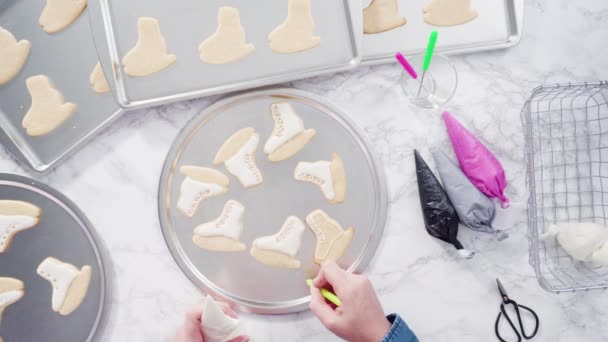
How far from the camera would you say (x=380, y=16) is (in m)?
1.05

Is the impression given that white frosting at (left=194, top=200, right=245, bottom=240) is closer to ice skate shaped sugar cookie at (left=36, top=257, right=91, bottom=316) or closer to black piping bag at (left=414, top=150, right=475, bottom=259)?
ice skate shaped sugar cookie at (left=36, top=257, right=91, bottom=316)

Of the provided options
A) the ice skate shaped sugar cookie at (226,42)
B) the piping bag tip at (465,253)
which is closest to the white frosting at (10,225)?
the ice skate shaped sugar cookie at (226,42)

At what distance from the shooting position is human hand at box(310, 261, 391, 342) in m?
0.98

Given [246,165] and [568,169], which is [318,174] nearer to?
[246,165]

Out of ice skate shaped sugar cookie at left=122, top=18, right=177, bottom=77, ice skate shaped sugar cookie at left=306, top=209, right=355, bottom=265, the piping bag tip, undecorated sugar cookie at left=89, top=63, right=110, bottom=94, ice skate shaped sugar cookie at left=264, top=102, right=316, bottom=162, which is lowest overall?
the piping bag tip

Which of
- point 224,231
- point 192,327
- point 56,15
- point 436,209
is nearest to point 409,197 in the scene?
point 436,209

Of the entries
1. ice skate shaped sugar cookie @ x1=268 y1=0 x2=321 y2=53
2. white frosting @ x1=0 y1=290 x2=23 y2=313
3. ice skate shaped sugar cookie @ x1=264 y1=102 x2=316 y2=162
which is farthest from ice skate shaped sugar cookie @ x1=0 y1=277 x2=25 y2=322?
ice skate shaped sugar cookie @ x1=268 y1=0 x2=321 y2=53

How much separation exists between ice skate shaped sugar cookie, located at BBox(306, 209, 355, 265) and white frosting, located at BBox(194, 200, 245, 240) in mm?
143

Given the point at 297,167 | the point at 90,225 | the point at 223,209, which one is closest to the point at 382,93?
the point at 297,167

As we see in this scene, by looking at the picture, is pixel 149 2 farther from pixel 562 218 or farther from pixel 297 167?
pixel 562 218

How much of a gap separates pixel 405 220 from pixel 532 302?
310 millimetres

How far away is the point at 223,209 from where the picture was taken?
1067 mm

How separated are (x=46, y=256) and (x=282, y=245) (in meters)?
0.47

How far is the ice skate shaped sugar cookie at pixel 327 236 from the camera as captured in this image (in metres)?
1.07
